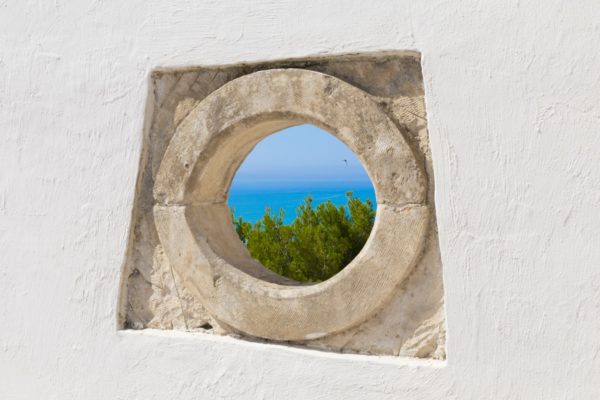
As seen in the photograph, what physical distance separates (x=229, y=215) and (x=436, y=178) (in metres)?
1.16

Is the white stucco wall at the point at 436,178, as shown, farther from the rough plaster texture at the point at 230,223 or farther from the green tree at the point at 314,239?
the green tree at the point at 314,239

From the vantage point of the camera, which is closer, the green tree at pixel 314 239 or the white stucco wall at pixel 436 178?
the white stucco wall at pixel 436 178

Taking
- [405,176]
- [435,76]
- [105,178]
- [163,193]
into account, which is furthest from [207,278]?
[435,76]

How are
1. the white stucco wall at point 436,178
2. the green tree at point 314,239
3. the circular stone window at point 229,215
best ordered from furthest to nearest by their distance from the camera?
the green tree at point 314,239, the circular stone window at point 229,215, the white stucco wall at point 436,178

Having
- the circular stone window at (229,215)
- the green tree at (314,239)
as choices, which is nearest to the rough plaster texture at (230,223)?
the circular stone window at (229,215)

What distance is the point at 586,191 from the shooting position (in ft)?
8.08

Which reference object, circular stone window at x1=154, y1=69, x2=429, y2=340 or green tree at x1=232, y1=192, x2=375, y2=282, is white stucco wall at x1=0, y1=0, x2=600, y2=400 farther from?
green tree at x1=232, y1=192, x2=375, y2=282

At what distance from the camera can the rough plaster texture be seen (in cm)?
280

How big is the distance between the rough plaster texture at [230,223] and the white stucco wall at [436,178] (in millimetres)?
82

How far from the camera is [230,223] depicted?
347cm

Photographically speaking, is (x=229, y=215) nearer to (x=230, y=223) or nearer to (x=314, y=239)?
(x=230, y=223)

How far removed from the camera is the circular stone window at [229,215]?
280cm

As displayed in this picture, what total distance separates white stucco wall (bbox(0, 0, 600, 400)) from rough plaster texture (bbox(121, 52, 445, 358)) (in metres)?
0.08

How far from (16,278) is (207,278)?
1074 mm
